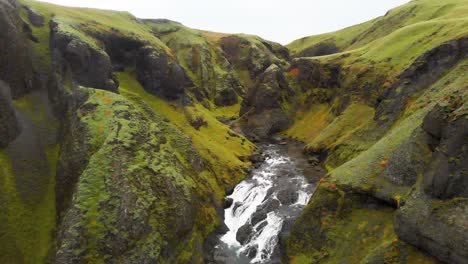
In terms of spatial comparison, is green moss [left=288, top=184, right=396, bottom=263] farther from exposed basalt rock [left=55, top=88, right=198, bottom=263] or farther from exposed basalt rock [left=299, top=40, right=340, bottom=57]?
exposed basalt rock [left=299, top=40, right=340, bottom=57]

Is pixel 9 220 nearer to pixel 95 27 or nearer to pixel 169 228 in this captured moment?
pixel 169 228

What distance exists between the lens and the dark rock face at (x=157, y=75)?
7619 centimetres

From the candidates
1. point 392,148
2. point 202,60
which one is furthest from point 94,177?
point 202,60

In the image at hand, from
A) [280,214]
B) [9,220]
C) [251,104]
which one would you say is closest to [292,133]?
[251,104]

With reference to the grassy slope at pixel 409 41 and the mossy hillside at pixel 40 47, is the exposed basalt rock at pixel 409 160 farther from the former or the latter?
the mossy hillside at pixel 40 47

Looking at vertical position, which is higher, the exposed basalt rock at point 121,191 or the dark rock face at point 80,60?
the dark rock face at point 80,60

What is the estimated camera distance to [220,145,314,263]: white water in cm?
4076

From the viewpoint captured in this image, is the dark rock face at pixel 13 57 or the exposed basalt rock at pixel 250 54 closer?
the dark rock face at pixel 13 57

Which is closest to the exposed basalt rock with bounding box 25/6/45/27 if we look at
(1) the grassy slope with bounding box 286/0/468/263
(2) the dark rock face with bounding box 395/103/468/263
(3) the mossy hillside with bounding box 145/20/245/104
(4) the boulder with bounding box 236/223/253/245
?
(4) the boulder with bounding box 236/223/253/245

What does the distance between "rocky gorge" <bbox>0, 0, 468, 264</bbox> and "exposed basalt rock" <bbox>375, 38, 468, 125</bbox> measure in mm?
232

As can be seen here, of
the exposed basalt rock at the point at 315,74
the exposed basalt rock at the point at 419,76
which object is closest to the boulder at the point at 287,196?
the exposed basalt rock at the point at 419,76

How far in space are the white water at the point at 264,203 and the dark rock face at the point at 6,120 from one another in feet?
103

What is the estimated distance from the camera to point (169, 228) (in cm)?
3416

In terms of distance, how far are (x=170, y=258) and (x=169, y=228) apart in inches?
124
